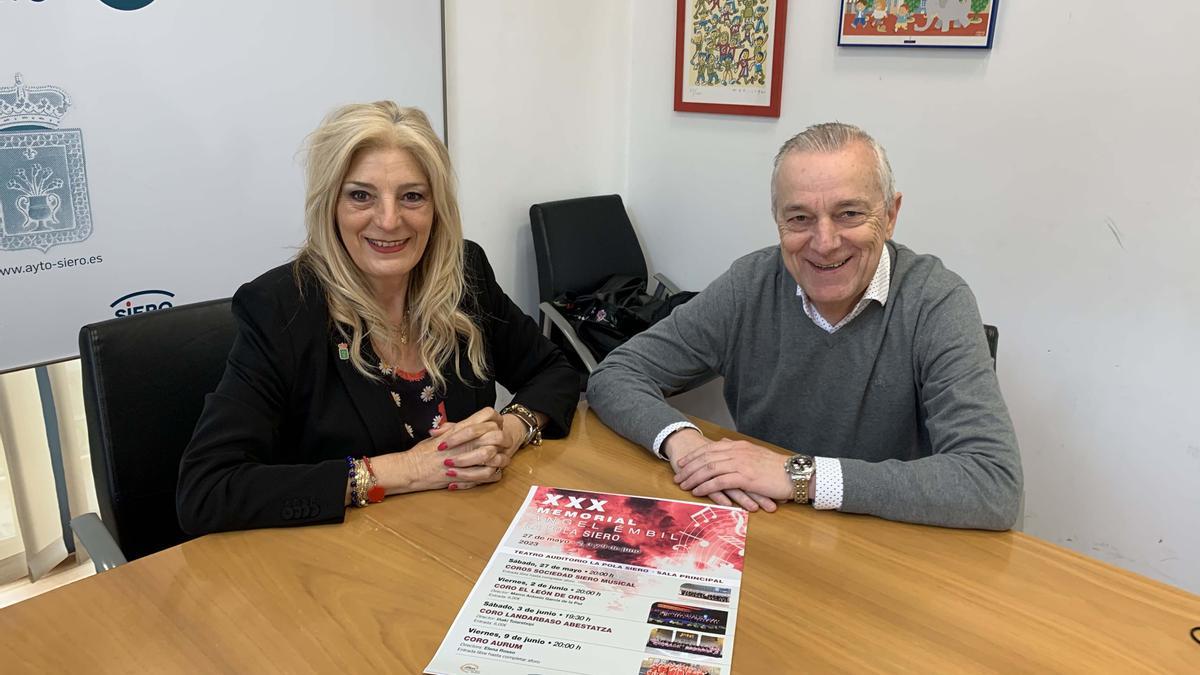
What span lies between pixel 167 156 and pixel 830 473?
1.87 metres

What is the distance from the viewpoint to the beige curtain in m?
2.31

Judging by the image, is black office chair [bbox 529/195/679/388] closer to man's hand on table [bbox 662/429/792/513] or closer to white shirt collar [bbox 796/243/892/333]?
white shirt collar [bbox 796/243/892/333]

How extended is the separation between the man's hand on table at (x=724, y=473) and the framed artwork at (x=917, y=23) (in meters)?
1.63

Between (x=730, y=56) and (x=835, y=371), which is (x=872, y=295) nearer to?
(x=835, y=371)

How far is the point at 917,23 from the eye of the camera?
248 cm

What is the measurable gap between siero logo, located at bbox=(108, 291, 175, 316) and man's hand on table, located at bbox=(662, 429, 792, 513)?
4.98ft

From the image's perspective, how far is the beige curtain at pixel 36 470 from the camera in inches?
91.0

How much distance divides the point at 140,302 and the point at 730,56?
210 centimetres

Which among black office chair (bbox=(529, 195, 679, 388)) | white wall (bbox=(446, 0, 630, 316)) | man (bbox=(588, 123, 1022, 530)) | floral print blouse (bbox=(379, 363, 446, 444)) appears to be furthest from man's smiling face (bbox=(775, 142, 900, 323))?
white wall (bbox=(446, 0, 630, 316))

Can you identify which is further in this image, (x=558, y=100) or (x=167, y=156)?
(x=558, y=100)

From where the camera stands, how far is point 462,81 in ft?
9.34

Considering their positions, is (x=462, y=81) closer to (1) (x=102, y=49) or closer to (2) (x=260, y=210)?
(2) (x=260, y=210)

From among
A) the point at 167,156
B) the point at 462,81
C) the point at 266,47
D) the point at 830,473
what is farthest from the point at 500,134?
the point at 830,473

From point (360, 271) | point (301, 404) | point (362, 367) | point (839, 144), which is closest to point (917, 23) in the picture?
point (839, 144)
